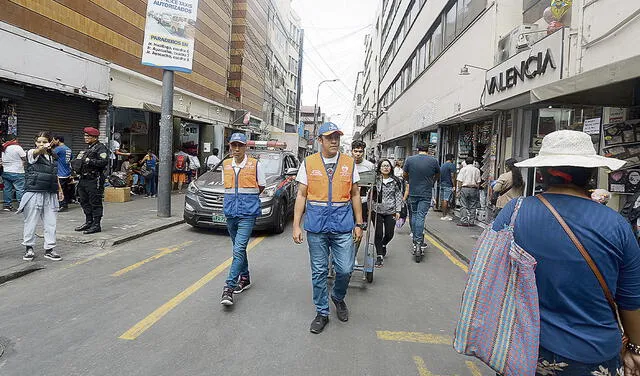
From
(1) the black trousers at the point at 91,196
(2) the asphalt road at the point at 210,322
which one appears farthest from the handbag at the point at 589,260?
(1) the black trousers at the point at 91,196

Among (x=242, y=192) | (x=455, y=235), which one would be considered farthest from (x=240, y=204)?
(x=455, y=235)

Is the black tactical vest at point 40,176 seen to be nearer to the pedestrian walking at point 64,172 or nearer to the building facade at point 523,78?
the pedestrian walking at point 64,172

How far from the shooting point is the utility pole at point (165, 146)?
1034 centimetres

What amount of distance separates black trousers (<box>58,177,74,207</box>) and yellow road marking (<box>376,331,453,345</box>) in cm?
936

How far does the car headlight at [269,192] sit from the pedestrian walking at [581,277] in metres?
7.22

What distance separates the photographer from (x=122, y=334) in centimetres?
388

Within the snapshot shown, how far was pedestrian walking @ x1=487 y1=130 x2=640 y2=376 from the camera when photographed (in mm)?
1820

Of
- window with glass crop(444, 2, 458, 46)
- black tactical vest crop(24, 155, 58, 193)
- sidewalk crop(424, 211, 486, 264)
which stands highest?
window with glass crop(444, 2, 458, 46)

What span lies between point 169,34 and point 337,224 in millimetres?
8126

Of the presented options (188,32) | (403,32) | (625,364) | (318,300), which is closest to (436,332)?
(318,300)

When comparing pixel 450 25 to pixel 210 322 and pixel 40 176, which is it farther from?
pixel 210 322

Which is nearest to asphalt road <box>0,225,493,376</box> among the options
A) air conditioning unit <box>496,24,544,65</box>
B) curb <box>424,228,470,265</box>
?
A: curb <box>424,228,470,265</box>

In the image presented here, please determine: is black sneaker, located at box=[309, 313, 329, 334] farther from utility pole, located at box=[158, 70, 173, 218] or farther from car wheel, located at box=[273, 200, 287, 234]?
utility pole, located at box=[158, 70, 173, 218]

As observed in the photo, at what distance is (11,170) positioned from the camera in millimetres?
9758
